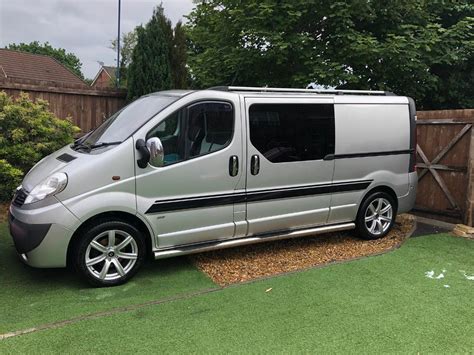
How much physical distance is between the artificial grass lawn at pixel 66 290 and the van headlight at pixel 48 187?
2.86ft

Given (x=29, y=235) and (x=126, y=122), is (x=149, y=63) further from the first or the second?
(x=29, y=235)

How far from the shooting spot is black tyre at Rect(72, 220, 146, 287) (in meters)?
4.06

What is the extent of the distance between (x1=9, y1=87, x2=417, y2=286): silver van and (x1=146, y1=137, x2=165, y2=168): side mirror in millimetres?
10

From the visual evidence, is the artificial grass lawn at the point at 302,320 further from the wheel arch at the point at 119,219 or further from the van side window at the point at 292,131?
the van side window at the point at 292,131

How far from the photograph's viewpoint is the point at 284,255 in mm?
5344

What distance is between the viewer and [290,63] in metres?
8.54

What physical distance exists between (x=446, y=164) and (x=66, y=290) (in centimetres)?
602

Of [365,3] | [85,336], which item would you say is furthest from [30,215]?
[365,3]

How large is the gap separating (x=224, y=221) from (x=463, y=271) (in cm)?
281

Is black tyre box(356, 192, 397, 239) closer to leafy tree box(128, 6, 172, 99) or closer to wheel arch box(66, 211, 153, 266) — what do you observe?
wheel arch box(66, 211, 153, 266)

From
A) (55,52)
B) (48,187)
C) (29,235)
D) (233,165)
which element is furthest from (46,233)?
(55,52)

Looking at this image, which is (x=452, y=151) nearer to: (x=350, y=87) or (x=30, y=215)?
(x=350, y=87)

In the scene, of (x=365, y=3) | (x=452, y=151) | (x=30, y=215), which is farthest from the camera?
(x=365, y=3)

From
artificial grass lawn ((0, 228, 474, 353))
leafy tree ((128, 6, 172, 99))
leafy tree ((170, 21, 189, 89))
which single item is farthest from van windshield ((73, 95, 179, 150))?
leafy tree ((170, 21, 189, 89))
